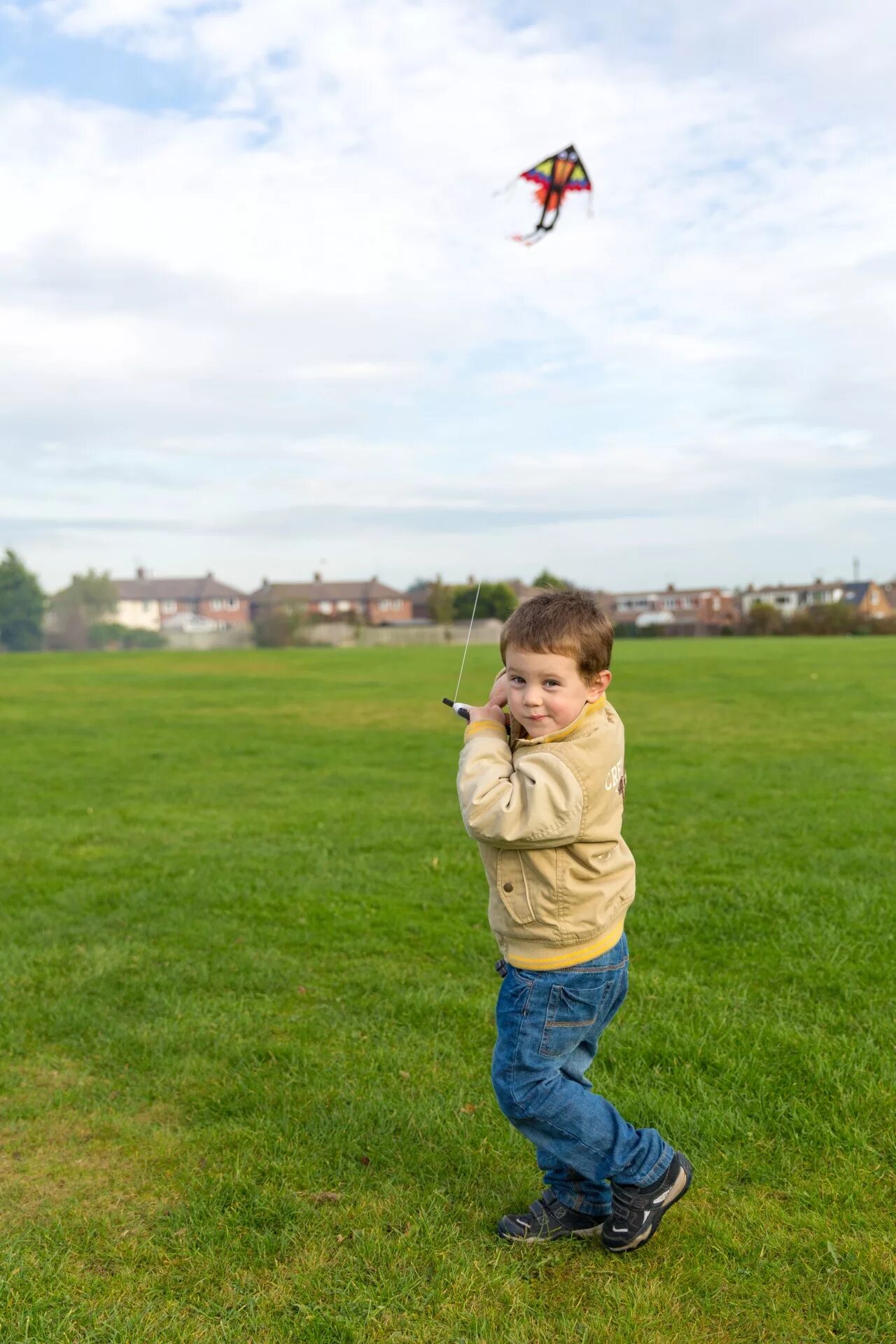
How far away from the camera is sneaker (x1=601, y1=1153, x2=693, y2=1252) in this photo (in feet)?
10.8

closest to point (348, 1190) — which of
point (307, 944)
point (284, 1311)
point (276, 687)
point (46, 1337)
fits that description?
point (284, 1311)

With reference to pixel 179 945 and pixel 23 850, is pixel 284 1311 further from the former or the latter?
pixel 23 850

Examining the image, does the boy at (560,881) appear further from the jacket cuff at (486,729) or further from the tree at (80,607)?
the tree at (80,607)

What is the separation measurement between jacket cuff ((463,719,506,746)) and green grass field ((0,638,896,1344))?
5.29 ft

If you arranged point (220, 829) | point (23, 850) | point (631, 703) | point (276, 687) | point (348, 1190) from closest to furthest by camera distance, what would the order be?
point (348, 1190)
point (23, 850)
point (220, 829)
point (631, 703)
point (276, 687)

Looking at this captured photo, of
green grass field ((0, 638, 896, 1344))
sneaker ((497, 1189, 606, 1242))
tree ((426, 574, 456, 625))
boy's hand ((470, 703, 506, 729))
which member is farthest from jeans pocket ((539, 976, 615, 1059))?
tree ((426, 574, 456, 625))

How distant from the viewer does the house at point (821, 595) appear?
120375 millimetres

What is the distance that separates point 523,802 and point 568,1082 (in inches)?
36.8

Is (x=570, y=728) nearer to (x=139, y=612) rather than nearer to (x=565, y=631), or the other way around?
(x=565, y=631)

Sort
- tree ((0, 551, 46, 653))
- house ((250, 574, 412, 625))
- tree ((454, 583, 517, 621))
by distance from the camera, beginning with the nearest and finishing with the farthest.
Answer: tree ((454, 583, 517, 621))
tree ((0, 551, 46, 653))
house ((250, 574, 412, 625))

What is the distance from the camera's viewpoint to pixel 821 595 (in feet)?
408

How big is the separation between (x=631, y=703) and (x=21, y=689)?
64.3 feet

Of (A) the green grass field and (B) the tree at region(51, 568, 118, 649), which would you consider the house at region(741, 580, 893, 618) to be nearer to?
(B) the tree at region(51, 568, 118, 649)

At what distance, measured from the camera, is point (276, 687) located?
32094 millimetres
